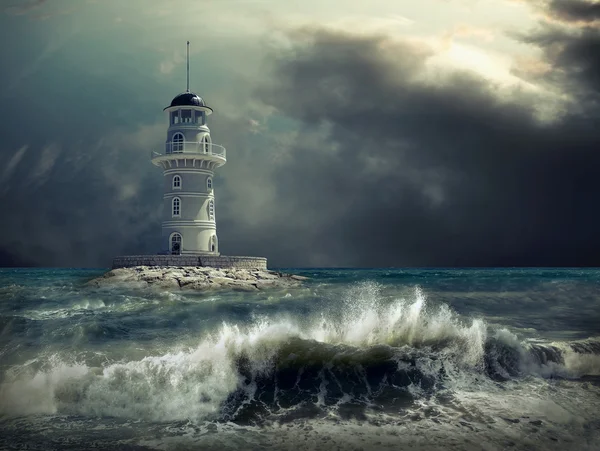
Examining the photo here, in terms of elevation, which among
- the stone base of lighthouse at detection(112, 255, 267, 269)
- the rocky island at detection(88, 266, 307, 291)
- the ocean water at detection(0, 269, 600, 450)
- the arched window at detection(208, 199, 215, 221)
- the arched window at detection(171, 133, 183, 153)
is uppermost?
the arched window at detection(171, 133, 183, 153)

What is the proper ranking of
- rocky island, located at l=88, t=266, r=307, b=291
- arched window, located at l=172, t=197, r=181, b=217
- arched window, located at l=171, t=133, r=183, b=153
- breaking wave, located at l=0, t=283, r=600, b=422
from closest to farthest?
breaking wave, located at l=0, t=283, r=600, b=422, rocky island, located at l=88, t=266, r=307, b=291, arched window, located at l=171, t=133, r=183, b=153, arched window, located at l=172, t=197, r=181, b=217

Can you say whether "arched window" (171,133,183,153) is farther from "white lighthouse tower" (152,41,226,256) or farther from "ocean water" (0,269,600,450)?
"ocean water" (0,269,600,450)

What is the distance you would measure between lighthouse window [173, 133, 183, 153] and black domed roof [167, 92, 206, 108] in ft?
6.45

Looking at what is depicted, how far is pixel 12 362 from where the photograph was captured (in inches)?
427

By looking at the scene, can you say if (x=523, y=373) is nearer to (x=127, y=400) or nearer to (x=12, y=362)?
(x=127, y=400)

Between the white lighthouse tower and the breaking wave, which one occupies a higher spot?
the white lighthouse tower

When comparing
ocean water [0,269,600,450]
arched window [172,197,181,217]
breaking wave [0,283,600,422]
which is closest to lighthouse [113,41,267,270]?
arched window [172,197,181,217]

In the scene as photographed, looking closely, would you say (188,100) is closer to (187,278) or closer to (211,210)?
(211,210)

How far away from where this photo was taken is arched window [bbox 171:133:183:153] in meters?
35.2

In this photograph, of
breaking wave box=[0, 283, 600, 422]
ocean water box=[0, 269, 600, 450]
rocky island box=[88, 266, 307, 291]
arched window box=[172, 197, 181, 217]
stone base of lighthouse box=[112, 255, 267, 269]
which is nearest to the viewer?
ocean water box=[0, 269, 600, 450]

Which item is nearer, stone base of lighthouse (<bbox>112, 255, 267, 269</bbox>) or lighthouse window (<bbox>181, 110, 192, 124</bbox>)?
stone base of lighthouse (<bbox>112, 255, 267, 269</bbox>)

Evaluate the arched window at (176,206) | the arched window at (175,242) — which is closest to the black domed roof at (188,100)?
the arched window at (176,206)

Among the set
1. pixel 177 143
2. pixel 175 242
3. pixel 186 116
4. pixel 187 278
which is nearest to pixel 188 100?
pixel 186 116

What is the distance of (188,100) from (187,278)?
11292 millimetres
